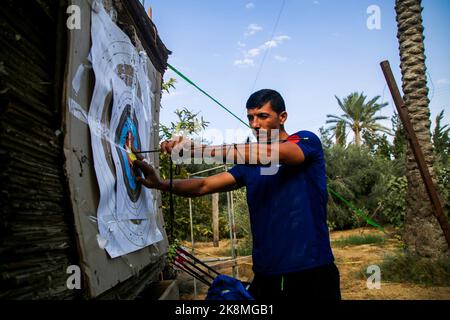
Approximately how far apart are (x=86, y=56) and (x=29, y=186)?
65cm

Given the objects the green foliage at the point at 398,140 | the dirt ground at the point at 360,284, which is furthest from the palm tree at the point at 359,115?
the dirt ground at the point at 360,284

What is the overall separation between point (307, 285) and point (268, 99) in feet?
3.41

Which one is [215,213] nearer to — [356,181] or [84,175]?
[356,181]

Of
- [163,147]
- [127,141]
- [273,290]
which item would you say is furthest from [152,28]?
[273,290]

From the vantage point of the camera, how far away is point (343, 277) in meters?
6.80

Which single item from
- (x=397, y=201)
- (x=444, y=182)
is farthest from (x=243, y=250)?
(x=444, y=182)

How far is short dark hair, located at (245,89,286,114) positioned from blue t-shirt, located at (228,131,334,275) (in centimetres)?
23

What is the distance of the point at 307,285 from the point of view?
167 cm

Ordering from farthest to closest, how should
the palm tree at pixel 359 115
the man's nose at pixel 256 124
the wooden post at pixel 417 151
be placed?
the palm tree at pixel 359 115 → the wooden post at pixel 417 151 → the man's nose at pixel 256 124

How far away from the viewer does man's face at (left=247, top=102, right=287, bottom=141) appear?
200cm

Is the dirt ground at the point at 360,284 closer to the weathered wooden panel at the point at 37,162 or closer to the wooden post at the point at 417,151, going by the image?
the wooden post at the point at 417,151

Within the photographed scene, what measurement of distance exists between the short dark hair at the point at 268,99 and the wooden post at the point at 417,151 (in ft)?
6.54

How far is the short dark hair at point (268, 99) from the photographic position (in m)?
2.01

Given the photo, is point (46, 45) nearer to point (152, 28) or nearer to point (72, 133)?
point (72, 133)
